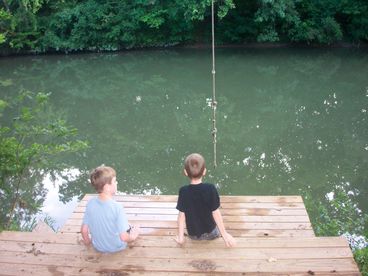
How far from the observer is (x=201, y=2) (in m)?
14.9

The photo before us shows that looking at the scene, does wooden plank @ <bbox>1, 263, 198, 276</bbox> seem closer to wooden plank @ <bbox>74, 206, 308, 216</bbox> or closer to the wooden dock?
the wooden dock

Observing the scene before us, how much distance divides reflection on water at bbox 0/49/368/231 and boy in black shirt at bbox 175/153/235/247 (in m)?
2.54

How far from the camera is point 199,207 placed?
2900 mm

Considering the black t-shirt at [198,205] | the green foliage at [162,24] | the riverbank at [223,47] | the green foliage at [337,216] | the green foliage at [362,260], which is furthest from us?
the riverbank at [223,47]

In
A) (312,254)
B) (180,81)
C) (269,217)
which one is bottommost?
(180,81)

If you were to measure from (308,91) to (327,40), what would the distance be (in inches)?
210

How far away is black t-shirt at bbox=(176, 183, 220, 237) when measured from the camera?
9.28ft

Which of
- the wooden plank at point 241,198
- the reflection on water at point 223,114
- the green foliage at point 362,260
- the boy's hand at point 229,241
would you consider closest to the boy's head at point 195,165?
the boy's hand at point 229,241

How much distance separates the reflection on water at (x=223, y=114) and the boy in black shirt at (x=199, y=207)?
2.54 m

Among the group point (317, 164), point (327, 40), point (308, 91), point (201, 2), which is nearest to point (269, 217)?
point (317, 164)

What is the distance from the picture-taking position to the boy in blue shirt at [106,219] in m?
2.73

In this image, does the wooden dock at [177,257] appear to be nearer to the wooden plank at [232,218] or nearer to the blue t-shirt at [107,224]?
the blue t-shirt at [107,224]

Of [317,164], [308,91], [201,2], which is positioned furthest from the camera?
[201,2]

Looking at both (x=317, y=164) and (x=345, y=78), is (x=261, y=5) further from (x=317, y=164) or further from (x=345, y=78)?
(x=317, y=164)
